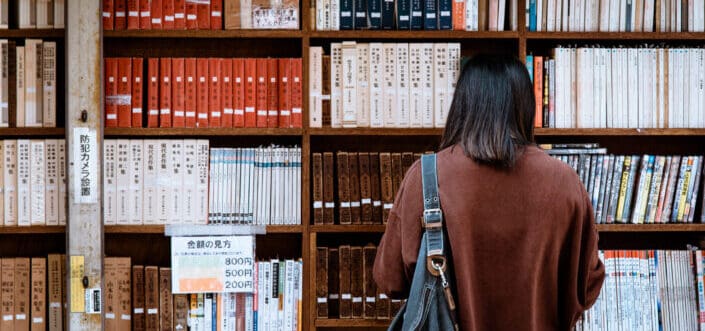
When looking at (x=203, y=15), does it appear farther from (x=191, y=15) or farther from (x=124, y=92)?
(x=124, y=92)

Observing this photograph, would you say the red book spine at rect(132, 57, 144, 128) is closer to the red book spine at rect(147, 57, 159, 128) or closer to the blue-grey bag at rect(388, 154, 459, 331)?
the red book spine at rect(147, 57, 159, 128)

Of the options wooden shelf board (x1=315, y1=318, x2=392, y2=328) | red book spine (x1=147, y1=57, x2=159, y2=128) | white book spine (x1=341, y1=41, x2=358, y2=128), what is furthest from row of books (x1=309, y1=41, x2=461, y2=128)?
wooden shelf board (x1=315, y1=318, x2=392, y2=328)

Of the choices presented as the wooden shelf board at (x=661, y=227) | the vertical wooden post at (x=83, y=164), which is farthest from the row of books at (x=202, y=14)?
the wooden shelf board at (x=661, y=227)

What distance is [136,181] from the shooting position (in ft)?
8.38

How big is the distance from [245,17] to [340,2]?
0.36 meters

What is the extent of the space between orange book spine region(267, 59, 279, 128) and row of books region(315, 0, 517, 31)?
0.22m

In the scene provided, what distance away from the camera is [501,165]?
163 centimetres

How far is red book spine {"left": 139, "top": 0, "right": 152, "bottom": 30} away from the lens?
2.58 metres

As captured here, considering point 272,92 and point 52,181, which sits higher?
point 272,92

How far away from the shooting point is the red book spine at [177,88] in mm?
2574

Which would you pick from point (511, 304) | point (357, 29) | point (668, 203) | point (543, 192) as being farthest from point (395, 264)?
point (668, 203)

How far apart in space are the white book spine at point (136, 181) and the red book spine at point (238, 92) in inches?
14.1

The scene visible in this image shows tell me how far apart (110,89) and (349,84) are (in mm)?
871

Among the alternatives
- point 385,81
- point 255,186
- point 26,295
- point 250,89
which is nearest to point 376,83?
point 385,81
